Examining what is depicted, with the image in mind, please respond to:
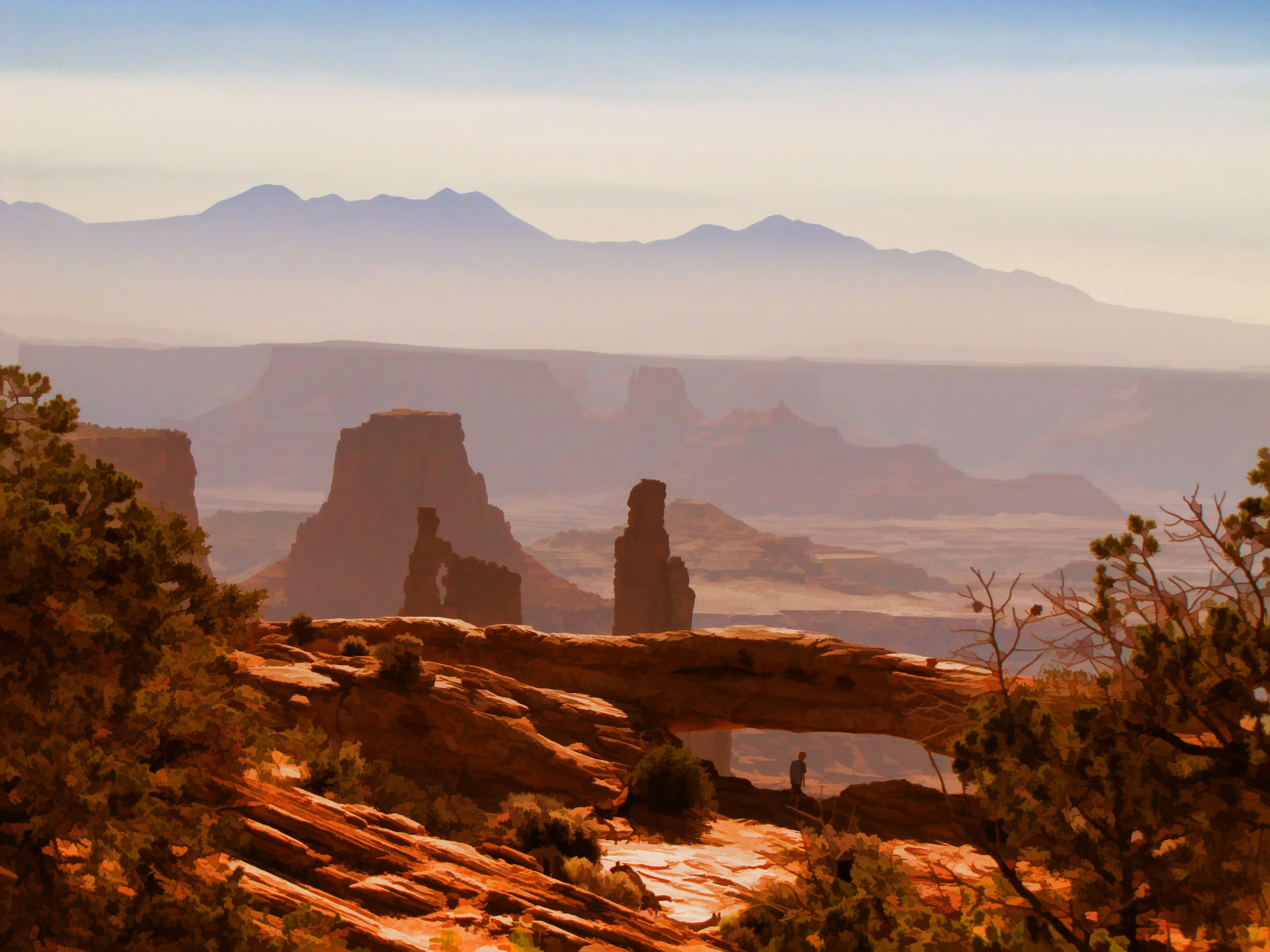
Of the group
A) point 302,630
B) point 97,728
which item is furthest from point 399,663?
point 97,728

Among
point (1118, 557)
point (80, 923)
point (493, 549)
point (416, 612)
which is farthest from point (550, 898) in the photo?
point (493, 549)

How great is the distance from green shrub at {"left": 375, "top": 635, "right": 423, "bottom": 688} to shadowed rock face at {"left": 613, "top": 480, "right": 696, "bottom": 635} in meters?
49.7

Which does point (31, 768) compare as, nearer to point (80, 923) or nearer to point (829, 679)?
point (80, 923)

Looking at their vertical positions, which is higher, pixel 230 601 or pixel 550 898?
pixel 230 601

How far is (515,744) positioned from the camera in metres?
22.1

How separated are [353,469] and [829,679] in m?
122

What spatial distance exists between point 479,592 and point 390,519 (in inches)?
2809

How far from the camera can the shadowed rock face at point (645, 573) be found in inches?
2867

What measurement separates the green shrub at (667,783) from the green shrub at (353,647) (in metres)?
8.36

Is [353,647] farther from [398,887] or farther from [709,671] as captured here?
[398,887]

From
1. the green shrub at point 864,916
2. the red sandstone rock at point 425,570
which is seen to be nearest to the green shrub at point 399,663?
the green shrub at point 864,916

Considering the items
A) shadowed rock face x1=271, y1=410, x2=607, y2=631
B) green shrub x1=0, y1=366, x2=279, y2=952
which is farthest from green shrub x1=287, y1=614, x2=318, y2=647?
shadowed rock face x1=271, y1=410, x2=607, y2=631

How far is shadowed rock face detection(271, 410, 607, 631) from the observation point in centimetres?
13500

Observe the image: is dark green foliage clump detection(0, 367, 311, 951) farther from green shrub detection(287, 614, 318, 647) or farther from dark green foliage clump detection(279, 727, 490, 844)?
green shrub detection(287, 614, 318, 647)
